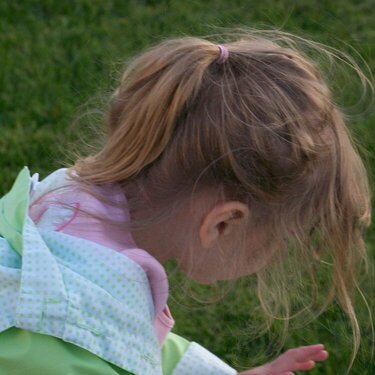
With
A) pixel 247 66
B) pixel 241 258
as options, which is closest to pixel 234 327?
pixel 241 258

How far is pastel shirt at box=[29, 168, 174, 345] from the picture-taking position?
168cm

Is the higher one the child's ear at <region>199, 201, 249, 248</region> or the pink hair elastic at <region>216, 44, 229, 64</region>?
the pink hair elastic at <region>216, 44, 229, 64</region>

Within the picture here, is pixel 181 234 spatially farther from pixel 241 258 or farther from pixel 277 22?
pixel 277 22

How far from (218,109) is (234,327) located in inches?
42.9

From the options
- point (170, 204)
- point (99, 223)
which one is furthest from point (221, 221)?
point (99, 223)

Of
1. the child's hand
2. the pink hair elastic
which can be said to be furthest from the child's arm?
the pink hair elastic

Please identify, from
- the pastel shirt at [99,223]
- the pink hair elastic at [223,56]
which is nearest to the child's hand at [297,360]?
the pastel shirt at [99,223]

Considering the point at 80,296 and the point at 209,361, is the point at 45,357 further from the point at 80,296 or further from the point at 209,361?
the point at 209,361

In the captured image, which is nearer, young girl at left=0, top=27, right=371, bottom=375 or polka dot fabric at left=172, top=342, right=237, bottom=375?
young girl at left=0, top=27, right=371, bottom=375

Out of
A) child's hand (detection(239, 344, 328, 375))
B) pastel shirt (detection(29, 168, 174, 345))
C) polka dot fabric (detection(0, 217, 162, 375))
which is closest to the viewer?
polka dot fabric (detection(0, 217, 162, 375))

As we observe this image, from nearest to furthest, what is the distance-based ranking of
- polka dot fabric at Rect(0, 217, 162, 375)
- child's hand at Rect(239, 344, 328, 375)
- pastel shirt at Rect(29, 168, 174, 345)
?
polka dot fabric at Rect(0, 217, 162, 375) → pastel shirt at Rect(29, 168, 174, 345) → child's hand at Rect(239, 344, 328, 375)

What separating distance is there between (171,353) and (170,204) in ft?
1.52

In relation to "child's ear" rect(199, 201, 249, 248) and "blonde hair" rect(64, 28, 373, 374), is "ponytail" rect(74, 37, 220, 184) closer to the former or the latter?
Result: "blonde hair" rect(64, 28, 373, 374)

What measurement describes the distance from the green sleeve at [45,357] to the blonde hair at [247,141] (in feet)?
0.99
